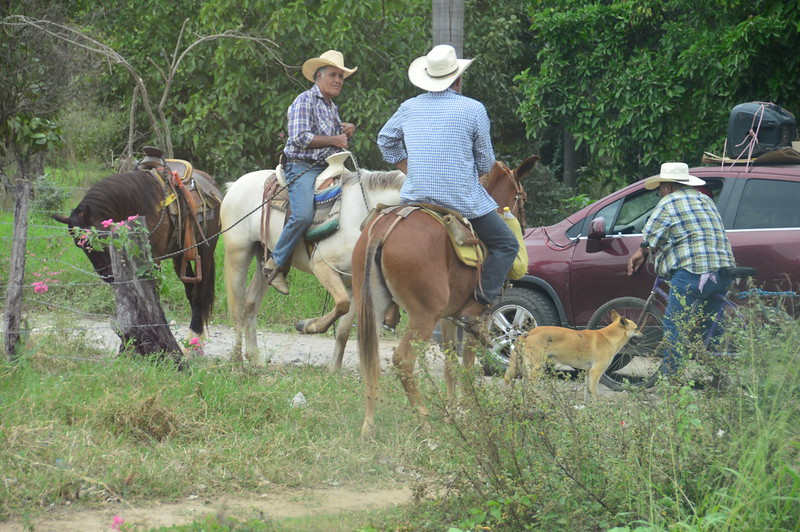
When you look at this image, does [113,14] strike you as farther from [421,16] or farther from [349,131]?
[349,131]

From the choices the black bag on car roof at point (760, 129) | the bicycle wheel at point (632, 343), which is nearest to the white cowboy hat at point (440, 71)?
the bicycle wheel at point (632, 343)

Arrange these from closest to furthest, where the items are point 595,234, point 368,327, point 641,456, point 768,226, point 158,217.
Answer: point 641,456
point 368,327
point 768,226
point 595,234
point 158,217

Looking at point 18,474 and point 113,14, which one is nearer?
point 18,474

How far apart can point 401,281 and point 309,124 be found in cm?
242

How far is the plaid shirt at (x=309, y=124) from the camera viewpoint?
8.38 m

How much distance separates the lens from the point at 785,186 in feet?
26.9

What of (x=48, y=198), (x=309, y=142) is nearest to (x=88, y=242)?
(x=309, y=142)

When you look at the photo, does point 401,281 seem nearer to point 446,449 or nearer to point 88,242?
point 446,449

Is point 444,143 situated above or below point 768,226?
above

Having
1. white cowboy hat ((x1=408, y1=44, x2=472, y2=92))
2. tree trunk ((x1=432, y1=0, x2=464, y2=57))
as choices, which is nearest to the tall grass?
white cowboy hat ((x1=408, y1=44, x2=472, y2=92))

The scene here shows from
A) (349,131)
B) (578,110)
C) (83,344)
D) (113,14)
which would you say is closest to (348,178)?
(349,131)

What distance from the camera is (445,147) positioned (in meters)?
6.62

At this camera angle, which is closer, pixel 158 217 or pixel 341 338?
pixel 341 338

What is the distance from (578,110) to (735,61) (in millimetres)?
3181
